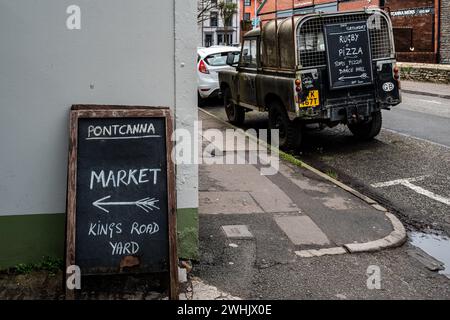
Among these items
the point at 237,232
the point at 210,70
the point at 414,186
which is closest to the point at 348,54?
the point at 414,186

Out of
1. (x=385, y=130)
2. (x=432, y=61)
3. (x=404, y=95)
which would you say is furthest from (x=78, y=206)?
(x=432, y=61)

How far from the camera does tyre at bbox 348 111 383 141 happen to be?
10227 millimetres

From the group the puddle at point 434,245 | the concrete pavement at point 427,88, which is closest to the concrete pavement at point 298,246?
the puddle at point 434,245

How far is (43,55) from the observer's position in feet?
14.3

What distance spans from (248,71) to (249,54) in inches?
14.1

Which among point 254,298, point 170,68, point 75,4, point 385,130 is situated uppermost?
point 75,4

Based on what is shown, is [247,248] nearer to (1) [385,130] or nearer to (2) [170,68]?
(2) [170,68]

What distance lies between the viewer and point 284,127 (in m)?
9.89

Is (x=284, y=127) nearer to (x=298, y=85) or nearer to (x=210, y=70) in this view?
(x=298, y=85)

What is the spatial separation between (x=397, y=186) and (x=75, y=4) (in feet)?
17.3

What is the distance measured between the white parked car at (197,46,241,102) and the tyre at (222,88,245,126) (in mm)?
2147

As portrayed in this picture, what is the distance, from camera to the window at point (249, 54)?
10.9 m

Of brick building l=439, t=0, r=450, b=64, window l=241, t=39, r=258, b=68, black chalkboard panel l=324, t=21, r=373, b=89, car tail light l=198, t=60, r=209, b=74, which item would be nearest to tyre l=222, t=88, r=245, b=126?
window l=241, t=39, r=258, b=68

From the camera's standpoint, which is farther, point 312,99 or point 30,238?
point 312,99
